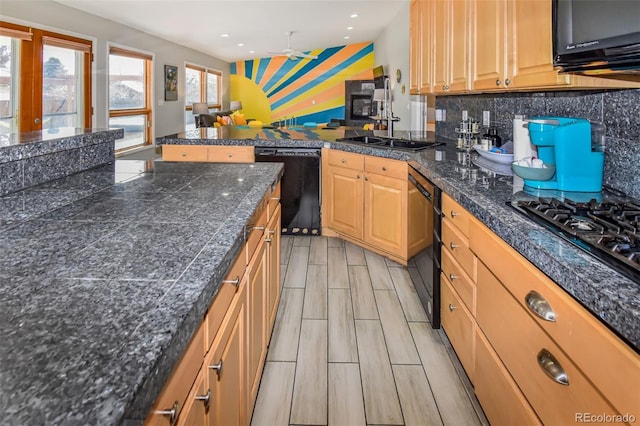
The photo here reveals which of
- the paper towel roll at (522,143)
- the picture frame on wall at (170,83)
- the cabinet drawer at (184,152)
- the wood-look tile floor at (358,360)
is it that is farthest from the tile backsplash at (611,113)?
the picture frame on wall at (170,83)

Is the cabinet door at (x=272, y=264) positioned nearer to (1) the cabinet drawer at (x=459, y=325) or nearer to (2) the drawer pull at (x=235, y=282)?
(2) the drawer pull at (x=235, y=282)

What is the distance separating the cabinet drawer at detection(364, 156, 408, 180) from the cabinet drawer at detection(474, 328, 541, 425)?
1.58m

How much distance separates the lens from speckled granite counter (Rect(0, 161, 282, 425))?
1.58 feet

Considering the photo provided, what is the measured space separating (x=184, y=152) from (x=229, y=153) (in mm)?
384

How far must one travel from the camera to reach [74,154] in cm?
187

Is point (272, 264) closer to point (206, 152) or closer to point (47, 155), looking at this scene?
point (47, 155)

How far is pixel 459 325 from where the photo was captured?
184 centimetres

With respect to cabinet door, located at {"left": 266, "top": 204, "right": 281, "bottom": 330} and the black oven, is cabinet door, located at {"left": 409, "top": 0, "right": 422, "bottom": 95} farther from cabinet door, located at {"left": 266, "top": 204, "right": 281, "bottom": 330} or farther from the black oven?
cabinet door, located at {"left": 266, "top": 204, "right": 281, "bottom": 330}

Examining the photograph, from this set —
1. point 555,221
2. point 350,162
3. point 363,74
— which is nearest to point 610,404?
point 555,221

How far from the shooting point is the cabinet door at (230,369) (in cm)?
94

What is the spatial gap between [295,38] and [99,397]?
946 cm

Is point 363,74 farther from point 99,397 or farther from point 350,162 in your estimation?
point 99,397

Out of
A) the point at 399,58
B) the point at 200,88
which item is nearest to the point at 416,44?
the point at 399,58

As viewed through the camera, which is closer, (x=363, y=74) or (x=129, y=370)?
(x=129, y=370)
